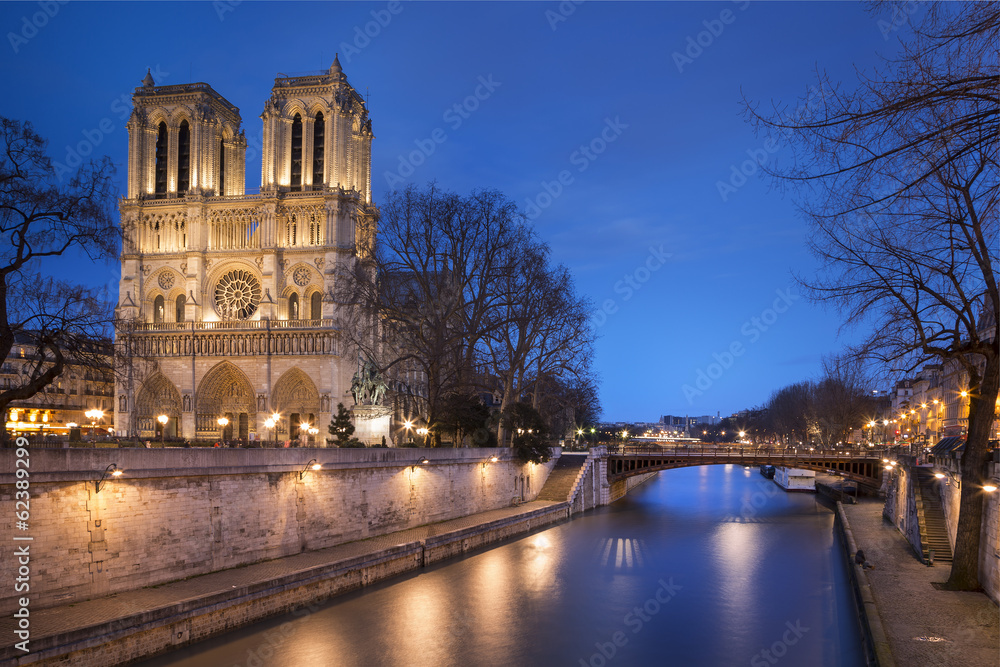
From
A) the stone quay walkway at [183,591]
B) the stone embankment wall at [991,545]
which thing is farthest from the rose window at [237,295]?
the stone embankment wall at [991,545]

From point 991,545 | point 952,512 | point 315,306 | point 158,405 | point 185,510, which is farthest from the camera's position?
point 158,405

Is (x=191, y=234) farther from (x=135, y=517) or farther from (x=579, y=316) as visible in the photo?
(x=135, y=517)

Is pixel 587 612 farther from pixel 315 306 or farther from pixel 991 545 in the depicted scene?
pixel 315 306

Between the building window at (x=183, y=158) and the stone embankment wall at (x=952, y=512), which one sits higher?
the building window at (x=183, y=158)

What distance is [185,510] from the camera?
17172 mm

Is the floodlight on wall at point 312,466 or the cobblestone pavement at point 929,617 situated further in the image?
the floodlight on wall at point 312,466

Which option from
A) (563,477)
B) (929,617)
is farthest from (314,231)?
(929,617)

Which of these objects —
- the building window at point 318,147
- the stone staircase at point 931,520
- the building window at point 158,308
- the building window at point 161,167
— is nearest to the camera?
the stone staircase at point 931,520

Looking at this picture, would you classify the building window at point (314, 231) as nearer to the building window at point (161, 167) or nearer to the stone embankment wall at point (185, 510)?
the building window at point (161, 167)

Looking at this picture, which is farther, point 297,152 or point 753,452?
point 297,152

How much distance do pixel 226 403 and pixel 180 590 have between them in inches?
1536

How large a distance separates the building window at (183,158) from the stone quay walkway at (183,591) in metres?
39.3

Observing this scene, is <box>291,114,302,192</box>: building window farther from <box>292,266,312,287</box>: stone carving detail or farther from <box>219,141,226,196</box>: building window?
<box>219,141,226,196</box>: building window

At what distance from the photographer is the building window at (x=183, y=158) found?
5544 centimetres
